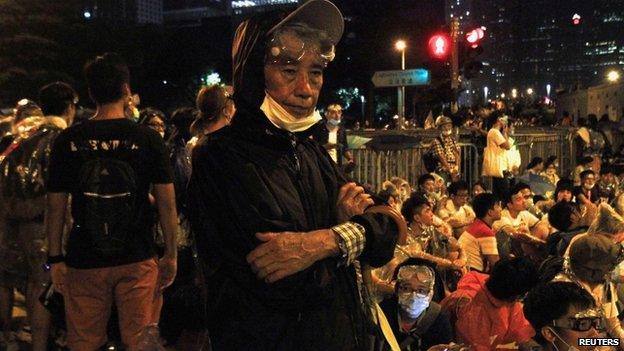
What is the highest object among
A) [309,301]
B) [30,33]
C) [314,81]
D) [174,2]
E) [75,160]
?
[174,2]

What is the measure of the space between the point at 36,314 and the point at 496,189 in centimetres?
824

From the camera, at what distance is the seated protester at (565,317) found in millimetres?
3359

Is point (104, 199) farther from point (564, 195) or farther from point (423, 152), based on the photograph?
point (423, 152)

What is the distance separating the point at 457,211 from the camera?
8.23 metres

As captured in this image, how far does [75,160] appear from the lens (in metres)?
3.47

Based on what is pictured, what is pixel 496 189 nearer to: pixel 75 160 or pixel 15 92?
pixel 75 160

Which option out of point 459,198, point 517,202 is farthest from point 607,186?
point 459,198

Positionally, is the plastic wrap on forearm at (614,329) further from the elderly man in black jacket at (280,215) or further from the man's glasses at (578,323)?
the elderly man in black jacket at (280,215)

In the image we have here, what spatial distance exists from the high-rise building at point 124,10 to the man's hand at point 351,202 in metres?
33.2

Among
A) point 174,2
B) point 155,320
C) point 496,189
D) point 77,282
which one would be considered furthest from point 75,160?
point 174,2

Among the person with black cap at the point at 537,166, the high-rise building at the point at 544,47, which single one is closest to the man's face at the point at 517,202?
A: the person with black cap at the point at 537,166

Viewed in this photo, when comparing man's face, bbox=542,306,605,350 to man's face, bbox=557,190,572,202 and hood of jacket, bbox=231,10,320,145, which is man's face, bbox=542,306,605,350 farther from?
man's face, bbox=557,190,572,202

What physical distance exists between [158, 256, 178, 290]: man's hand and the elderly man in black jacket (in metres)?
1.79

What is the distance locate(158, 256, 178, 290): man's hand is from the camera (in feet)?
12.0
